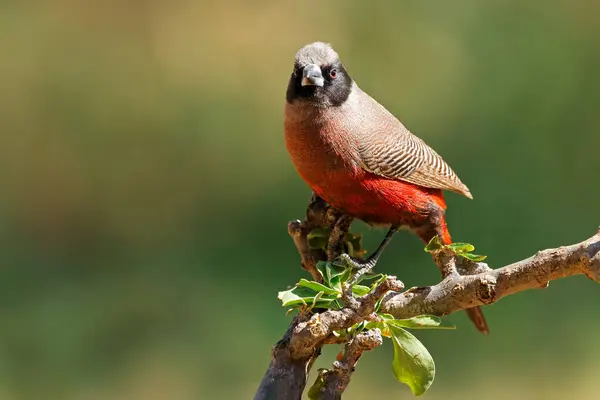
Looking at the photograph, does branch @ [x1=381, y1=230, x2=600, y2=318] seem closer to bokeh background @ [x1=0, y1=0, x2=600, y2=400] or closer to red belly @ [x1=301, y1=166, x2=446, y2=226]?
red belly @ [x1=301, y1=166, x2=446, y2=226]

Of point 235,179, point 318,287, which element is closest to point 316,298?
point 318,287

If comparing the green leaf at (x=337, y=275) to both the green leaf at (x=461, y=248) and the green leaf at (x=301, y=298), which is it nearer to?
the green leaf at (x=301, y=298)

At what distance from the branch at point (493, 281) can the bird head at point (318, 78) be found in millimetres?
859

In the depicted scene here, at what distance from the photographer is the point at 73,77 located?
677 cm

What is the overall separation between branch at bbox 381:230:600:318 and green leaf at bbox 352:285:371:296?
0.06m

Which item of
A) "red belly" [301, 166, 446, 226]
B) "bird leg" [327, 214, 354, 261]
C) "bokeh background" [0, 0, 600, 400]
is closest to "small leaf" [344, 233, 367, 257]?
"bird leg" [327, 214, 354, 261]

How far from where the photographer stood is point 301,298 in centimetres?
195

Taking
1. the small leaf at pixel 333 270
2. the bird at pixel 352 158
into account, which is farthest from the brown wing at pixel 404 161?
the small leaf at pixel 333 270

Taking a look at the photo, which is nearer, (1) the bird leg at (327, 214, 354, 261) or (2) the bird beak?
(1) the bird leg at (327, 214, 354, 261)

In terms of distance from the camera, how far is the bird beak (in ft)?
8.77

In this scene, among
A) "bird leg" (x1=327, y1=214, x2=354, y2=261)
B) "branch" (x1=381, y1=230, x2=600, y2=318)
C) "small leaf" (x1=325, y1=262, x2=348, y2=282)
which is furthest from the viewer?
"bird leg" (x1=327, y1=214, x2=354, y2=261)

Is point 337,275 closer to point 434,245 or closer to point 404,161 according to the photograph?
point 434,245

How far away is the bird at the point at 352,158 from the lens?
272 cm

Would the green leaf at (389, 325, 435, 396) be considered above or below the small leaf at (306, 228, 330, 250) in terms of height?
below
